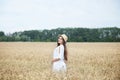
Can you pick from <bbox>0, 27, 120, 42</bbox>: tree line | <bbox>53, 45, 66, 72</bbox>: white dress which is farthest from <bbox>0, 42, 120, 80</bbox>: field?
<bbox>0, 27, 120, 42</bbox>: tree line

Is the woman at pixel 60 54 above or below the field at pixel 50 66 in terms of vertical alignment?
above

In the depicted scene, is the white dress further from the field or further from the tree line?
the tree line

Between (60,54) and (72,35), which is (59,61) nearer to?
(60,54)

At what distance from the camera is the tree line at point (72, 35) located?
230 ft

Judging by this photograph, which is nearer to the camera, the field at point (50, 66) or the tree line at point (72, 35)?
Result: the field at point (50, 66)

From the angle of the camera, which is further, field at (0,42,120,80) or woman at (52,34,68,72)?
woman at (52,34,68,72)

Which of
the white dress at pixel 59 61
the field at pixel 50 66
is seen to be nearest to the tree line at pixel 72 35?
the field at pixel 50 66

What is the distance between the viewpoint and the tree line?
70.1 meters

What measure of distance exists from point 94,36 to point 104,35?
242 cm

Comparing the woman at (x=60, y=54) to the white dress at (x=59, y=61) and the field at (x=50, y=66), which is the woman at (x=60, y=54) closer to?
the white dress at (x=59, y=61)

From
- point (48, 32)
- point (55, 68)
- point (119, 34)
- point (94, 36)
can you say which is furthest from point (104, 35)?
Result: point (55, 68)

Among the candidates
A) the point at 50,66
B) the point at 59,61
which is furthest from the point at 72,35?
the point at 59,61

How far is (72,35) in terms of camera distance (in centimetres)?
7300

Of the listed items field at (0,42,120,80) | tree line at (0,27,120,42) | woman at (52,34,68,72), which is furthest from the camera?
tree line at (0,27,120,42)
